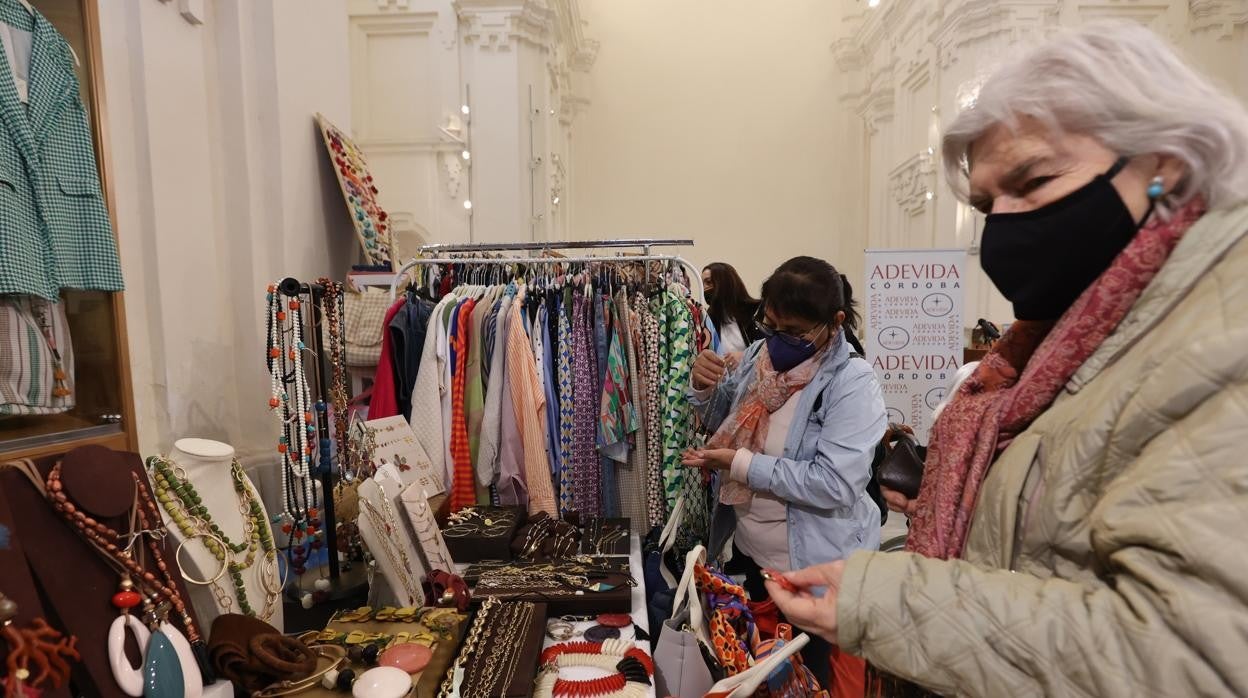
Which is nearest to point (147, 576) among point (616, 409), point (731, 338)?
point (616, 409)

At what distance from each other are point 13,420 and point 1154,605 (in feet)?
6.97

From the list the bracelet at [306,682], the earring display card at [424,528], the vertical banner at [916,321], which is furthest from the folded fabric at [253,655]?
the vertical banner at [916,321]

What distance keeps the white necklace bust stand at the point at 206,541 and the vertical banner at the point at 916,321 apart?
3270 mm

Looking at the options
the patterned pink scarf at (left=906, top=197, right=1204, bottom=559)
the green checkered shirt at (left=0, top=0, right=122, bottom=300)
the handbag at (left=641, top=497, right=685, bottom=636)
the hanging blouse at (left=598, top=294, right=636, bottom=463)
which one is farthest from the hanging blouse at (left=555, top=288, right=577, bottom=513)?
the patterned pink scarf at (left=906, top=197, right=1204, bottom=559)

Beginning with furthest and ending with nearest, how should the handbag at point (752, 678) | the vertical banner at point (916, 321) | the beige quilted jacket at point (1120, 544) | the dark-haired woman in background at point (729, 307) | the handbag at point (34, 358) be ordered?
the vertical banner at point (916, 321) → the dark-haired woman in background at point (729, 307) → the handbag at point (34, 358) → the handbag at point (752, 678) → the beige quilted jacket at point (1120, 544)

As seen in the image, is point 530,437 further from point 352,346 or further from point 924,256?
point 924,256

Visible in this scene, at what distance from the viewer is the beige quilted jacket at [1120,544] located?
19.4 inches

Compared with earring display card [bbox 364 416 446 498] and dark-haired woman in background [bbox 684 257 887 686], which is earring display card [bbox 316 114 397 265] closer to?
earring display card [bbox 364 416 446 498]

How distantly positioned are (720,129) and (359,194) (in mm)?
7082

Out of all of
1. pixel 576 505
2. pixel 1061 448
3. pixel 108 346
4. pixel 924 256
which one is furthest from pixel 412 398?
pixel 924 256

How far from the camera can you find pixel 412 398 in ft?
7.54

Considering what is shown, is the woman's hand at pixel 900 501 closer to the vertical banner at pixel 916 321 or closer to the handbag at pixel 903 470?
the handbag at pixel 903 470

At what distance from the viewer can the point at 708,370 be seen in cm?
205

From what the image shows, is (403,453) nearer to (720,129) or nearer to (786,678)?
(786,678)
